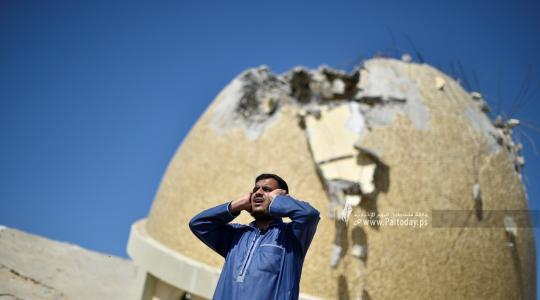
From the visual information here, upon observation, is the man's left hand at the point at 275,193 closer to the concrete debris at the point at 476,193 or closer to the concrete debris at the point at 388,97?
the concrete debris at the point at 388,97

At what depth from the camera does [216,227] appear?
7.49 feet

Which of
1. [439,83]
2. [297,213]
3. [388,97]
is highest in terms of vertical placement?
[439,83]

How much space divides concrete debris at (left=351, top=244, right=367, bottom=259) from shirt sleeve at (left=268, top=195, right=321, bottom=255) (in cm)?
204

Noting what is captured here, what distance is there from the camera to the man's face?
2094mm

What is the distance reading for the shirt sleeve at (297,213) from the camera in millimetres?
1932

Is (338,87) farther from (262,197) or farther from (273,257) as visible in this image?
(273,257)

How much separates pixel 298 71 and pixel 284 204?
361cm

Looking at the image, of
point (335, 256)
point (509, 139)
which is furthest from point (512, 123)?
point (335, 256)

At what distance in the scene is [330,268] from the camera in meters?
3.99

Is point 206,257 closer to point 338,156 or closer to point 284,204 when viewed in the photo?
point 338,156

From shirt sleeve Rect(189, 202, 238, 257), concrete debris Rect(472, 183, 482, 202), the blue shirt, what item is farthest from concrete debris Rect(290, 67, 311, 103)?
the blue shirt

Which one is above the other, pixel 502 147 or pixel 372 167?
pixel 502 147

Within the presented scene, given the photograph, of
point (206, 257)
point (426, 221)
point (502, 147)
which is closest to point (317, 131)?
point (426, 221)

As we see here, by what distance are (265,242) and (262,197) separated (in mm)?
233
